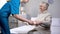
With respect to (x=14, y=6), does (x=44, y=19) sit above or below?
below

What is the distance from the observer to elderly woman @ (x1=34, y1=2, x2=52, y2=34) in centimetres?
96

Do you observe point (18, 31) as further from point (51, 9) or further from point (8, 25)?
point (51, 9)

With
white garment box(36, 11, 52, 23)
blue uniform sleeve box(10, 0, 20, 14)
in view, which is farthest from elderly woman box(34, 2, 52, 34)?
blue uniform sleeve box(10, 0, 20, 14)

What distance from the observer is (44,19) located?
967 millimetres

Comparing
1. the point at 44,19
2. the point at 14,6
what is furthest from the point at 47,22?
the point at 14,6

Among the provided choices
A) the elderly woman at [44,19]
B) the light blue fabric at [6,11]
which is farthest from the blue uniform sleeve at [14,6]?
the elderly woman at [44,19]

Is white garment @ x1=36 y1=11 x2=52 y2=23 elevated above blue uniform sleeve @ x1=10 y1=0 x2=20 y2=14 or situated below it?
below

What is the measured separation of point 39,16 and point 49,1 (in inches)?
5.7

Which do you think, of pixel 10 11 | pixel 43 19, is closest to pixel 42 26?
pixel 43 19

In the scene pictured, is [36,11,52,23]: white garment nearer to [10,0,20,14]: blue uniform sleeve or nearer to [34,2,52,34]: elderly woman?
[34,2,52,34]: elderly woman

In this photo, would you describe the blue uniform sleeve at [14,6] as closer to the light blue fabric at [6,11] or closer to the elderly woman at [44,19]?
the light blue fabric at [6,11]

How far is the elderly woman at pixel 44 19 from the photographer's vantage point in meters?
0.96

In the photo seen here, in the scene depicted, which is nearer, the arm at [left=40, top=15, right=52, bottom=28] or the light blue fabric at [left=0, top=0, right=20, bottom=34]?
the light blue fabric at [left=0, top=0, right=20, bottom=34]

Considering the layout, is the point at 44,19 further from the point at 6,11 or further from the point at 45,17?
the point at 6,11
